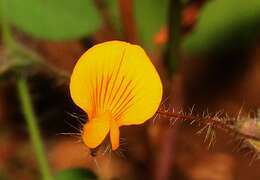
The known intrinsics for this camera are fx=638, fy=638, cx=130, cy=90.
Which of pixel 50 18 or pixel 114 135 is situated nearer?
pixel 114 135

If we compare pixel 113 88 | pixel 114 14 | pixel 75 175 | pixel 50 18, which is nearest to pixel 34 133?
pixel 75 175

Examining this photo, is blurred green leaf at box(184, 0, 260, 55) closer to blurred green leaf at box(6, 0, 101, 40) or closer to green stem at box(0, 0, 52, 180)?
blurred green leaf at box(6, 0, 101, 40)

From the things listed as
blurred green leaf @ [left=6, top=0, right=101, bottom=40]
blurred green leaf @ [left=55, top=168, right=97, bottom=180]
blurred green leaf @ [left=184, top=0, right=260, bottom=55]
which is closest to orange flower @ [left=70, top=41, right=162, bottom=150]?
blurred green leaf @ [left=55, top=168, right=97, bottom=180]

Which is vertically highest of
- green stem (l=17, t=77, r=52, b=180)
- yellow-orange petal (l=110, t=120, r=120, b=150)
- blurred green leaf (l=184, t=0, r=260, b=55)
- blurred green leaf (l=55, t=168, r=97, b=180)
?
blurred green leaf (l=184, t=0, r=260, b=55)

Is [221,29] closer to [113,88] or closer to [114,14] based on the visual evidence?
[114,14]

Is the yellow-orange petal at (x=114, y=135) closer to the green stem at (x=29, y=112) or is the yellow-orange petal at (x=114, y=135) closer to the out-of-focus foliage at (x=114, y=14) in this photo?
the green stem at (x=29, y=112)

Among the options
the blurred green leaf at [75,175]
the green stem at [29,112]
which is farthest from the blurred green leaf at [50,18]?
the blurred green leaf at [75,175]
